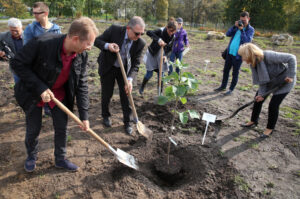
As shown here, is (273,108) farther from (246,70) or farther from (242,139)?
(246,70)

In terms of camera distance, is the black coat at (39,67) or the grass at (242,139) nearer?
the black coat at (39,67)

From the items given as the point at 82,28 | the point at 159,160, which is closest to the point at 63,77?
the point at 82,28

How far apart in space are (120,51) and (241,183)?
2.62 m

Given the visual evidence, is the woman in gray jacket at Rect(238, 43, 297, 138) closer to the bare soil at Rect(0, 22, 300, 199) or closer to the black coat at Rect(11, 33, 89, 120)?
the bare soil at Rect(0, 22, 300, 199)

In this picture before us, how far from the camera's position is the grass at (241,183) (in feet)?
9.07

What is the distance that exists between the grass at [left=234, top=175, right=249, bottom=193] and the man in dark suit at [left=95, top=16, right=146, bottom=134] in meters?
2.01

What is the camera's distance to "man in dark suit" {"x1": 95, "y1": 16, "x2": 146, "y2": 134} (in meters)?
2.93

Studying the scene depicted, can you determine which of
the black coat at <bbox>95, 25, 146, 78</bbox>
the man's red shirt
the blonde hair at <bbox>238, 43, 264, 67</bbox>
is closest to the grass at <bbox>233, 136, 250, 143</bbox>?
the blonde hair at <bbox>238, 43, 264, 67</bbox>

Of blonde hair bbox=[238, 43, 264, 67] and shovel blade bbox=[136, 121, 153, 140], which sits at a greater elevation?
blonde hair bbox=[238, 43, 264, 67]

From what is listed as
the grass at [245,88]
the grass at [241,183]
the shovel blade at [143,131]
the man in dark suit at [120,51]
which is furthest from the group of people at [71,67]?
the grass at [245,88]

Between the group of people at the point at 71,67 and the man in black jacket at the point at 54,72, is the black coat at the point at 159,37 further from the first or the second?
the man in black jacket at the point at 54,72

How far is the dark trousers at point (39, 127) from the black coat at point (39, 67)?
0.13m

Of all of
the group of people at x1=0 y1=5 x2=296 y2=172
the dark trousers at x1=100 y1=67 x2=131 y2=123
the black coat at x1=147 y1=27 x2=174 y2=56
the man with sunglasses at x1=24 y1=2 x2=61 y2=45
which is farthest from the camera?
the black coat at x1=147 y1=27 x2=174 y2=56

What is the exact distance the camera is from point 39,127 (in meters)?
2.50
